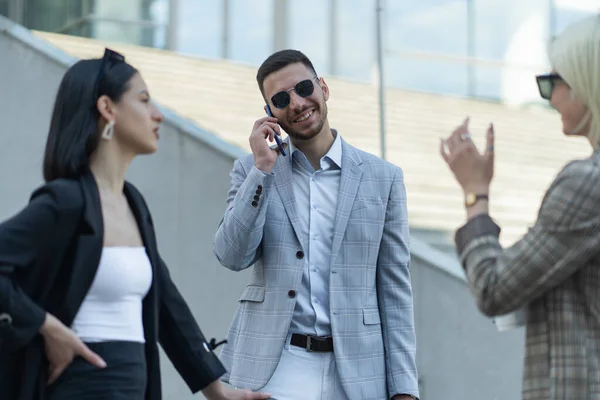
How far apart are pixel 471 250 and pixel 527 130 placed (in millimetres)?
11281

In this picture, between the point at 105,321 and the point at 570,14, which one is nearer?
the point at 105,321

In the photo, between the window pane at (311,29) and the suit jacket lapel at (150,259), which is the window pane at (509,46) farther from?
the suit jacket lapel at (150,259)

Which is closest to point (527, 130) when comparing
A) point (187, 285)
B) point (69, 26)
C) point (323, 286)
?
point (69, 26)

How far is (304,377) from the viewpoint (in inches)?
166

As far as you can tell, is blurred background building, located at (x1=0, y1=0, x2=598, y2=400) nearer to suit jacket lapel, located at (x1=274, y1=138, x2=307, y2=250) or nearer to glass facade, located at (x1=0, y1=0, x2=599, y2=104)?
glass facade, located at (x1=0, y1=0, x2=599, y2=104)

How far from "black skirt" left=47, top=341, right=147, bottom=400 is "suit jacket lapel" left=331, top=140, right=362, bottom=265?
3.60ft

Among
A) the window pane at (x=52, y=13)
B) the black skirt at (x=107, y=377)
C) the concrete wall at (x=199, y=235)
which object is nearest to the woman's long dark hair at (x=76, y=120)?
the black skirt at (x=107, y=377)

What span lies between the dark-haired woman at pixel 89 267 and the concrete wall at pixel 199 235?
3.73 metres

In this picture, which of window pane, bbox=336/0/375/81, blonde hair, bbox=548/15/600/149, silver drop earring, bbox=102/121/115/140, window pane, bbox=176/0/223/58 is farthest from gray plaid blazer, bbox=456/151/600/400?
window pane, bbox=336/0/375/81

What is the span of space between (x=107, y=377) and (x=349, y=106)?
933 cm

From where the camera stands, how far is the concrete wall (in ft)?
23.9

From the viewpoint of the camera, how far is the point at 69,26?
15.7 m

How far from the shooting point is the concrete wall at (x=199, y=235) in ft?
23.9

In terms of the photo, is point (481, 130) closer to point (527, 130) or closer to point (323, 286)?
point (527, 130)
